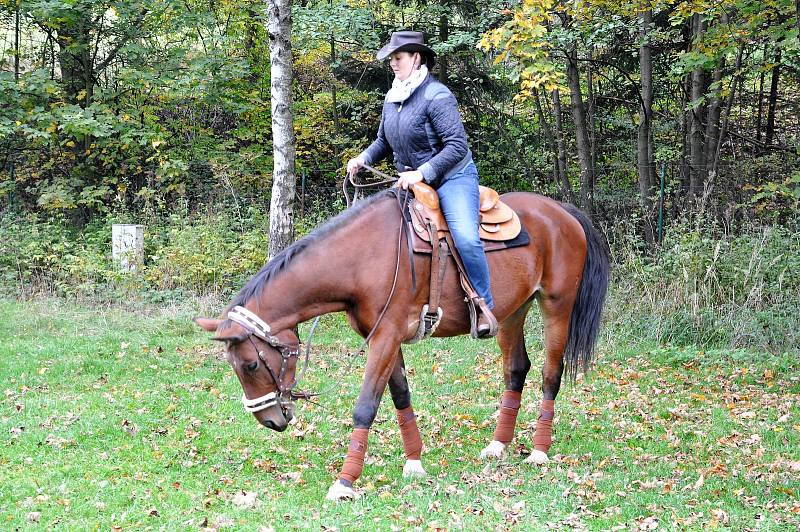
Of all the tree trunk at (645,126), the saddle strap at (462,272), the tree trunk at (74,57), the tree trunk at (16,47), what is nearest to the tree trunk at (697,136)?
the tree trunk at (645,126)

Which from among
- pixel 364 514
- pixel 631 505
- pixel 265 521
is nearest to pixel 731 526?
pixel 631 505

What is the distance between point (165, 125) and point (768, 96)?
1158cm

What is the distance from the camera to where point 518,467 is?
215 inches

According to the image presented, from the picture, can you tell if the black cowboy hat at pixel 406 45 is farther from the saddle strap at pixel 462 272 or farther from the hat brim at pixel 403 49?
the saddle strap at pixel 462 272

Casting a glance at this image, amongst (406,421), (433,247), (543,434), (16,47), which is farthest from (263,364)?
(16,47)

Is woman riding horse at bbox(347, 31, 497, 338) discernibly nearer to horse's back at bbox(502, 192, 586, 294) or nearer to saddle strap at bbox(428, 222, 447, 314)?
saddle strap at bbox(428, 222, 447, 314)

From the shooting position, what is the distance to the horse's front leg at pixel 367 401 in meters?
4.75

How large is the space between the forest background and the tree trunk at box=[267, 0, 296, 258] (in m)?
2.96

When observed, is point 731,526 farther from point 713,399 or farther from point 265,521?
point 713,399

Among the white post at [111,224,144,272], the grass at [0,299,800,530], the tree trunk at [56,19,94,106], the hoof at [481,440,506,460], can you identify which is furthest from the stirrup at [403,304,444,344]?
the tree trunk at [56,19,94,106]

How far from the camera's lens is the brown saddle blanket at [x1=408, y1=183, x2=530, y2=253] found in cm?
498

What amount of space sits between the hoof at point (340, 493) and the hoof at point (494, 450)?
1325 mm

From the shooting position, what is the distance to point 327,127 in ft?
53.2

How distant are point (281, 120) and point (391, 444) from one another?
4.39 meters
